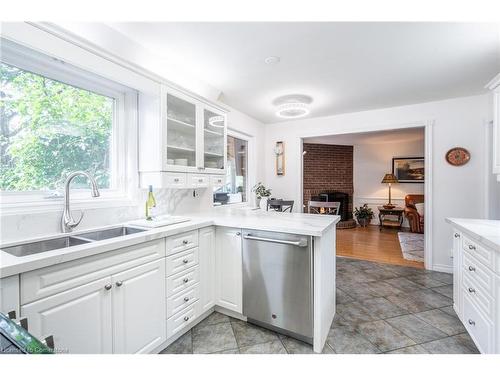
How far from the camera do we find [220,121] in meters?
2.73

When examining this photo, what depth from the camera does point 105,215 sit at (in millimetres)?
1894

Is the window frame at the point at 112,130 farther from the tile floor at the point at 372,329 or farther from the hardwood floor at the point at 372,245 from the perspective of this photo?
the hardwood floor at the point at 372,245

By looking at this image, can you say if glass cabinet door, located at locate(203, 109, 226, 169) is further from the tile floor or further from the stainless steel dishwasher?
the tile floor

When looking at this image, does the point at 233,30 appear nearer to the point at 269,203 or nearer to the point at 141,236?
the point at 141,236

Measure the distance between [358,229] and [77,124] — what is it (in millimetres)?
6225

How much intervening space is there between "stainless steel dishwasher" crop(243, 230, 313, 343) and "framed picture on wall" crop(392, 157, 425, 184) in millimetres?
6081

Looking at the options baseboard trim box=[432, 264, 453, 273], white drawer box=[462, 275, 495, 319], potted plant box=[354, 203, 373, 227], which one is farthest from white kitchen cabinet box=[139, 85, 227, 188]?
potted plant box=[354, 203, 373, 227]

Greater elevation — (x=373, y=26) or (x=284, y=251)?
(x=373, y=26)

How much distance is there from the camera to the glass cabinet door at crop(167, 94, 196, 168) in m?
2.14

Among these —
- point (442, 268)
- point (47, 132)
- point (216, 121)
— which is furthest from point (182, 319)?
point (442, 268)

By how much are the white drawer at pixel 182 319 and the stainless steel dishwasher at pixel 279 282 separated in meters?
0.42

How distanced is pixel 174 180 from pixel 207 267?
84 centimetres
